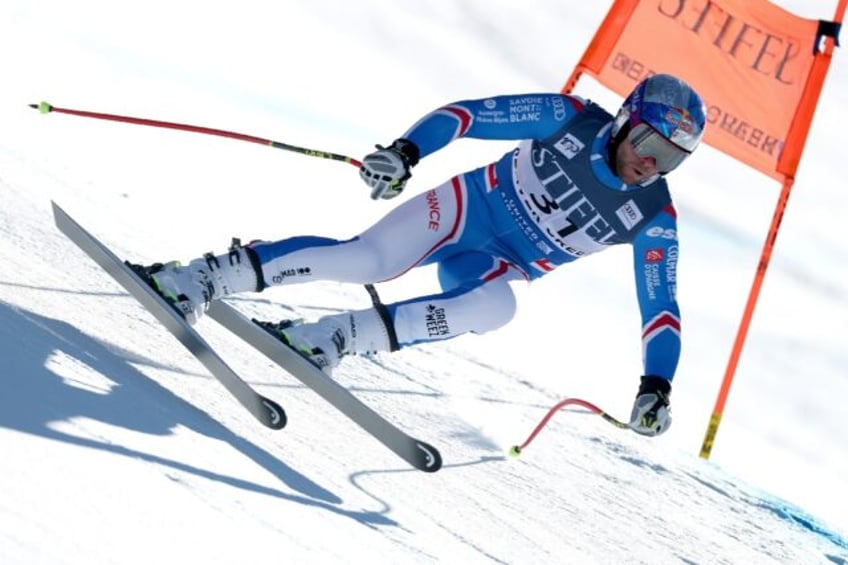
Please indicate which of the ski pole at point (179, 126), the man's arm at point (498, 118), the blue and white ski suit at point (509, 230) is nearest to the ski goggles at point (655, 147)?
the blue and white ski suit at point (509, 230)

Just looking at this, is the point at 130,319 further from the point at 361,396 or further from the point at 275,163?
the point at 275,163

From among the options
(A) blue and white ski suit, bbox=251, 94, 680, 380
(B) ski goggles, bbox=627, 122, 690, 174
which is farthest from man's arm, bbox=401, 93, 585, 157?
(B) ski goggles, bbox=627, 122, 690, 174

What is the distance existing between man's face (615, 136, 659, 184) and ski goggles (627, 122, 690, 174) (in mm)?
19

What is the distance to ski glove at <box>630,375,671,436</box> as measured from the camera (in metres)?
3.60

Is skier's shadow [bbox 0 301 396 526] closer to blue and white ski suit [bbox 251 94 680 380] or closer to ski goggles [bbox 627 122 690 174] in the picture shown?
blue and white ski suit [bbox 251 94 680 380]

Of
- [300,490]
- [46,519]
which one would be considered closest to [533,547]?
[300,490]

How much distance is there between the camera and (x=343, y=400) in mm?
3471

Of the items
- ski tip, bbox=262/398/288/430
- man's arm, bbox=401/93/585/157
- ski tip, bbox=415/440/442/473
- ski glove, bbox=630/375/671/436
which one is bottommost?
ski tip, bbox=262/398/288/430

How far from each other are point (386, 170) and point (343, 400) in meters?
0.82

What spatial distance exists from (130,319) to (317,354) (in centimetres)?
75

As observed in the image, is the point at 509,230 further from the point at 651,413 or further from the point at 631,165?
the point at 651,413

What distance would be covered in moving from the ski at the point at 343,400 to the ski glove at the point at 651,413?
0.80 meters

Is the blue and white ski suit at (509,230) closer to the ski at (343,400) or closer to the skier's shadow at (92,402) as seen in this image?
the ski at (343,400)

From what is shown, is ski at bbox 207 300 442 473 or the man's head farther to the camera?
the man's head
